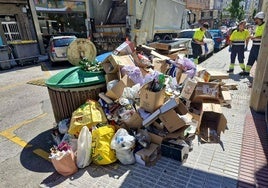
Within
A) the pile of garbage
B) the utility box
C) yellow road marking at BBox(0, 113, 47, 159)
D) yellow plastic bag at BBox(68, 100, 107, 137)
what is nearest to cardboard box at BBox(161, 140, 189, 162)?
the pile of garbage

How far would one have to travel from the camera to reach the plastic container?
351 cm

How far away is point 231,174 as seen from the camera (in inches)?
105

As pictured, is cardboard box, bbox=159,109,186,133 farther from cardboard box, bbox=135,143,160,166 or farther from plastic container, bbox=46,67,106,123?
plastic container, bbox=46,67,106,123

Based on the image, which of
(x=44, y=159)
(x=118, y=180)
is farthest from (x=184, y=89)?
(x=44, y=159)

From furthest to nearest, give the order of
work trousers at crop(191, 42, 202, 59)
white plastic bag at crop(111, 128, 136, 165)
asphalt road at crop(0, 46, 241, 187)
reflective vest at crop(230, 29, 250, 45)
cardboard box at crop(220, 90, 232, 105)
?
work trousers at crop(191, 42, 202, 59) → reflective vest at crop(230, 29, 250, 45) → cardboard box at crop(220, 90, 232, 105) → asphalt road at crop(0, 46, 241, 187) → white plastic bag at crop(111, 128, 136, 165)

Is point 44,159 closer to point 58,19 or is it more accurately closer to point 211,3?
point 58,19

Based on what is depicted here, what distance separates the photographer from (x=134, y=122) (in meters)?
3.22

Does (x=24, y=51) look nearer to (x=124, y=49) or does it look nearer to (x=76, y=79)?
(x=124, y=49)

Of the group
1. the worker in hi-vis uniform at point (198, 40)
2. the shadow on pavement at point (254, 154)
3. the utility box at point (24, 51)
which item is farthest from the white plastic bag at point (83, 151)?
the utility box at point (24, 51)

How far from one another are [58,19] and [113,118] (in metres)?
21.6

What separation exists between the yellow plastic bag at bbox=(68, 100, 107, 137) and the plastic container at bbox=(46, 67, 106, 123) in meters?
0.26

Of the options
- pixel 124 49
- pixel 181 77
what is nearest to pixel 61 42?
pixel 124 49

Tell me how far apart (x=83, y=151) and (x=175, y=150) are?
4.12 ft

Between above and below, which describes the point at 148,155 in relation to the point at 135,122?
below
